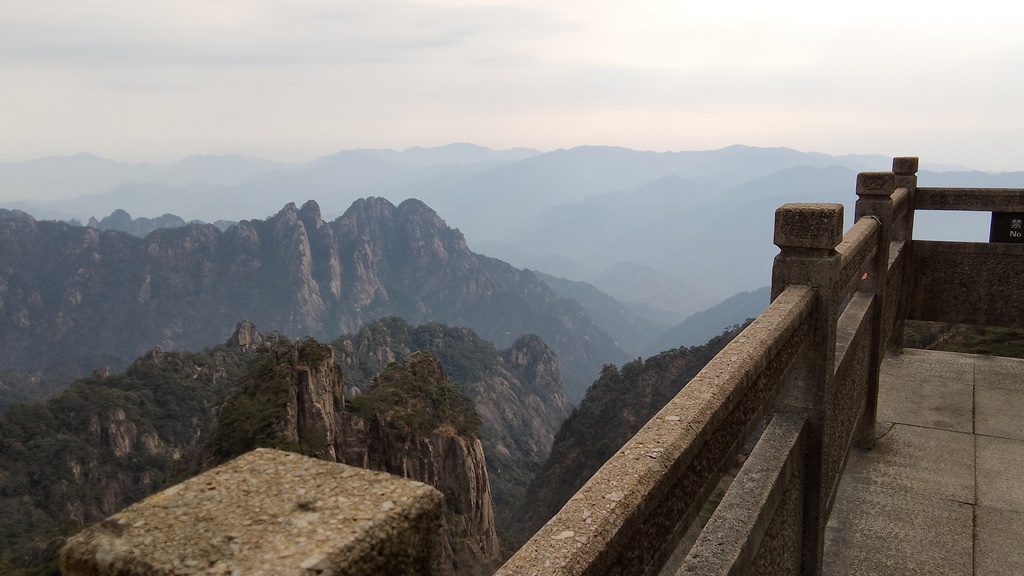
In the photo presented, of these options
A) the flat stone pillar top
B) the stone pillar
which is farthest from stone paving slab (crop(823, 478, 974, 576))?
the flat stone pillar top

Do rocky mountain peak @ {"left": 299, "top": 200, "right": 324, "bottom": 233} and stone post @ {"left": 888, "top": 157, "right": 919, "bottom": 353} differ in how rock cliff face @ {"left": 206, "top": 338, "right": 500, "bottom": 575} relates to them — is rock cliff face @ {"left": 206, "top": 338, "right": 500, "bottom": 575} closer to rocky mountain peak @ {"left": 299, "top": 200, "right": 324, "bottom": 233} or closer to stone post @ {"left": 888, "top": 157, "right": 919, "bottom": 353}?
stone post @ {"left": 888, "top": 157, "right": 919, "bottom": 353}

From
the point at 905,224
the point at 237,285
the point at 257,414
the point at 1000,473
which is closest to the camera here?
the point at 1000,473

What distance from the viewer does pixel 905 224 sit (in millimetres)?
7902

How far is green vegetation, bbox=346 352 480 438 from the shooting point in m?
38.6

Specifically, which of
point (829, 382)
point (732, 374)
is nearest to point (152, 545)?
point (732, 374)

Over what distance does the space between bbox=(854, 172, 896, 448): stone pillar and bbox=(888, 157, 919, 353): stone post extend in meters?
2.00

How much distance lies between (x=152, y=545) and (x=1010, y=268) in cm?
915

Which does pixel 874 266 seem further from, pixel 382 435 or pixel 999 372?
pixel 382 435

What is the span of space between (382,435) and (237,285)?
125 meters

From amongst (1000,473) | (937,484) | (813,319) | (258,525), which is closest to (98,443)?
A: (937,484)

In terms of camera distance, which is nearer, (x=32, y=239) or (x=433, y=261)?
(x=32, y=239)

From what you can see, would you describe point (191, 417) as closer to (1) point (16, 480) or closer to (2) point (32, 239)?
Result: (1) point (16, 480)

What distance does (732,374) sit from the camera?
7.88 ft

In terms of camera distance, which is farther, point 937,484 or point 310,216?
point 310,216
